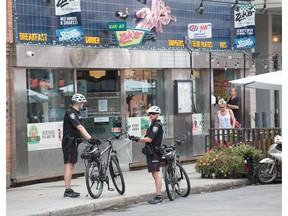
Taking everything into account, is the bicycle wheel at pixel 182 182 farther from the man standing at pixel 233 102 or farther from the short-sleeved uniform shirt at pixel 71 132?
the man standing at pixel 233 102

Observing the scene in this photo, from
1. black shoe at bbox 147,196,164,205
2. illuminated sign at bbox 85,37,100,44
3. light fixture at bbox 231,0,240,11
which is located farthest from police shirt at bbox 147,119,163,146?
light fixture at bbox 231,0,240,11

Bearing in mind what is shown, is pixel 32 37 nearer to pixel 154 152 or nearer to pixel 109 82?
pixel 109 82

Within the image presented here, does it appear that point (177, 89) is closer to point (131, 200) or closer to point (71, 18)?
point (71, 18)

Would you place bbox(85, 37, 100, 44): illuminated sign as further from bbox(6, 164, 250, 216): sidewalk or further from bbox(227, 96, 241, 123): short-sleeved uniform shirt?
bbox(227, 96, 241, 123): short-sleeved uniform shirt

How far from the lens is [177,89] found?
22391mm

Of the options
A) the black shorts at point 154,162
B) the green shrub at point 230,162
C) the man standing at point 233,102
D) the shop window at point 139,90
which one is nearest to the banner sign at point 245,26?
the man standing at point 233,102

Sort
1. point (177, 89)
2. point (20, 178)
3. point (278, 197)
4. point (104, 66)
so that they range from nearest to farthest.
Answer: point (278, 197)
point (20, 178)
point (104, 66)
point (177, 89)

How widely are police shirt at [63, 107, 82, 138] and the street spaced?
1.75 m

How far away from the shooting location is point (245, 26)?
25.1m

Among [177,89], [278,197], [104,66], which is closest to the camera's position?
[278,197]
